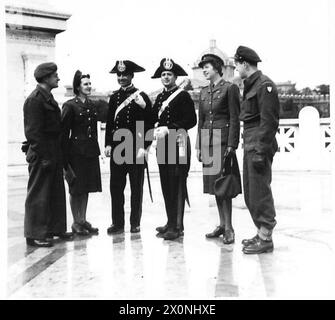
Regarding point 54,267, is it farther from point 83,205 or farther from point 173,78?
point 173,78

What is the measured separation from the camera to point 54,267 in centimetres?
392

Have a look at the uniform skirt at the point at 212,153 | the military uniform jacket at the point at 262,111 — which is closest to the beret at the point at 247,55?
the military uniform jacket at the point at 262,111

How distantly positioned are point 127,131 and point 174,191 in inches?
32.7

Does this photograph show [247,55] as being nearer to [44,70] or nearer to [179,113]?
[179,113]

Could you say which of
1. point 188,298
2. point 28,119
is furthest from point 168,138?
point 188,298

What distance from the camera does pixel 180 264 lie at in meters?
3.95

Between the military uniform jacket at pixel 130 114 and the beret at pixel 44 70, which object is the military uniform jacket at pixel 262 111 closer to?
the military uniform jacket at pixel 130 114

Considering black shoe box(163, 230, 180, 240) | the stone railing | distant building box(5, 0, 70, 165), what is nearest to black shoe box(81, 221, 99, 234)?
black shoe box(163, 230, 180, 240)

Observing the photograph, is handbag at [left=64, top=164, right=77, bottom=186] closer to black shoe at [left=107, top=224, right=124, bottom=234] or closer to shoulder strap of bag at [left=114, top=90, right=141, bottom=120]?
black shoe at [left=107, top=224, right=124, bottom=234]

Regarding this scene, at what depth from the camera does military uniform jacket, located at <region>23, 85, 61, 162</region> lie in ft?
14.8

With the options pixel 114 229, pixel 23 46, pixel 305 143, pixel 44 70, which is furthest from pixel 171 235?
pixel 305 143

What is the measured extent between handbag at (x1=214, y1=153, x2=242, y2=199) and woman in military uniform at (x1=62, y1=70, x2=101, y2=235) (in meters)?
1.45
